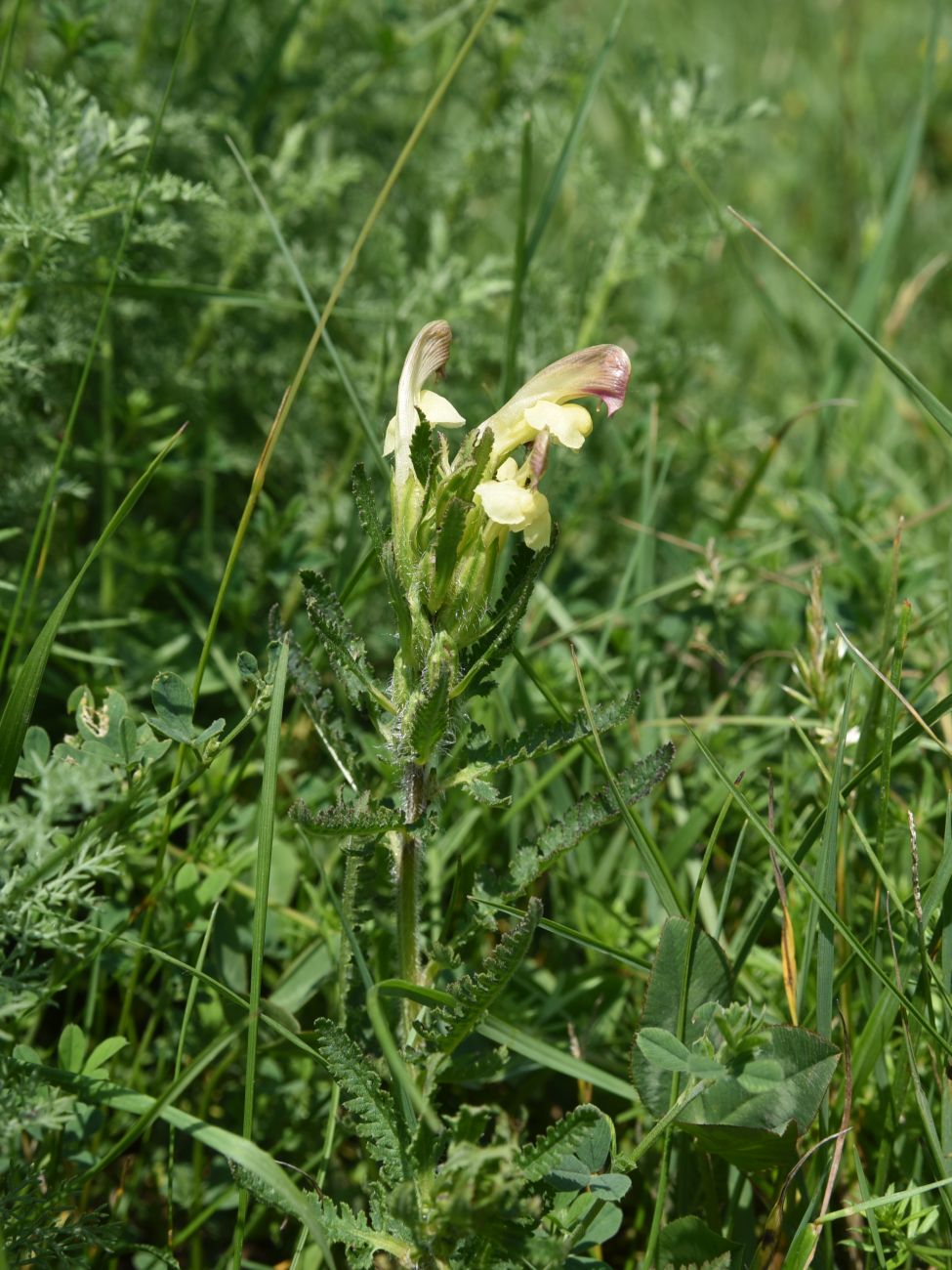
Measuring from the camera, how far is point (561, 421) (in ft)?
5.40

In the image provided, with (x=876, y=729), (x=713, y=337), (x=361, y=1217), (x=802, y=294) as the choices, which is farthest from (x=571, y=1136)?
(x=802, y=294)

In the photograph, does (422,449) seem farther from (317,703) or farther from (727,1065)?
(727,1065)

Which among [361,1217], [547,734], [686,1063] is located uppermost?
[547,734]

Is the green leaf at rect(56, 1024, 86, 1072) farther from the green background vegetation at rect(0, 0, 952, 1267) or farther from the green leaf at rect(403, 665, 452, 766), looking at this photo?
the green leaf at rect(403, 665, 452, 766)

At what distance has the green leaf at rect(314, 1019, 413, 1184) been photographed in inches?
62.7

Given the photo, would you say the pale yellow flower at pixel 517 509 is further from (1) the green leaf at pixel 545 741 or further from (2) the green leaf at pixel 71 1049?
(2) the green leaf at pixel 71 1049

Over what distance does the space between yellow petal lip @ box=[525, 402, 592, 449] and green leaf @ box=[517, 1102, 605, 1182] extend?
0.87 meters

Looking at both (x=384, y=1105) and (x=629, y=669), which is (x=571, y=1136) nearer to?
(x=384, y=1105)

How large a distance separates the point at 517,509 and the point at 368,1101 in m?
0.80

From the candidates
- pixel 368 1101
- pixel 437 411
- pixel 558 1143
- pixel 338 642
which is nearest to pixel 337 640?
pixel 338 642

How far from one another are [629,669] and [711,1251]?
128 cm

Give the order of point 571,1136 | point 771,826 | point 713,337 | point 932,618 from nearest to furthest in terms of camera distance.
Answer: point 571,1136
point 771,826
point 932,618
point 713,337

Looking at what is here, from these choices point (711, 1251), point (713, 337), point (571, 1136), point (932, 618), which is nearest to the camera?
point (571, 1136)

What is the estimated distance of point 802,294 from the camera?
455 centimetres
